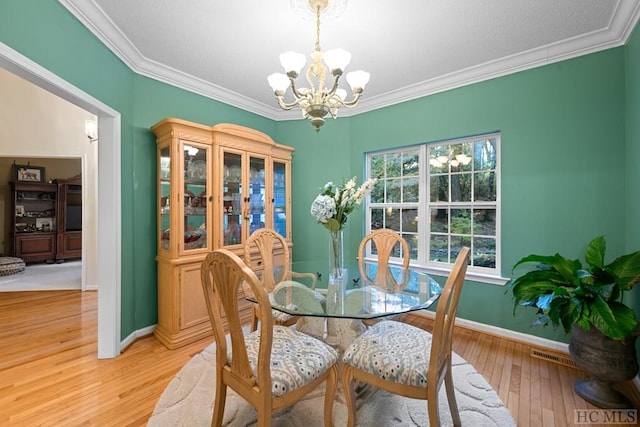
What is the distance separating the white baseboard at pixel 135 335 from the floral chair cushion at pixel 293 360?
162 centimetres

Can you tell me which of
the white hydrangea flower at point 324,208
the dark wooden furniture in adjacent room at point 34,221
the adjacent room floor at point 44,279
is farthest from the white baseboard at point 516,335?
the dark wooden furniture in adjacent room at point 34,221

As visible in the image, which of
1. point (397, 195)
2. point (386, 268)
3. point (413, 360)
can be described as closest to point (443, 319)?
point (413, 360)

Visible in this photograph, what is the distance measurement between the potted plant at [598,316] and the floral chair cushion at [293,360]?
1.50 metres

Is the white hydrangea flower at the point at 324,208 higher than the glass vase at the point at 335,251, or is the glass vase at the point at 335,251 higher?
the white hydrangea flower at the point at 324,208

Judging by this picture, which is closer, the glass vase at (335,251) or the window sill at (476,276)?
the glass vase at (335,251)

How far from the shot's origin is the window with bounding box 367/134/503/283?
9.43 feet

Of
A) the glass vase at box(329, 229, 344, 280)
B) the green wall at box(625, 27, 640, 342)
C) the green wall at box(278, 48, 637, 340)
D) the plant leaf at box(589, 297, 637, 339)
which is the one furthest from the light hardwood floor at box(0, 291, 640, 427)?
the glass vase at box(329, 229, 344, 280)

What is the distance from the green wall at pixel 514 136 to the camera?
2041 millimetres

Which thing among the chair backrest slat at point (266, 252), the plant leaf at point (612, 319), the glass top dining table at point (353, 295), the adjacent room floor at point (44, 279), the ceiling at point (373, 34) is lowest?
the adjacent room floor at point (44, 279)

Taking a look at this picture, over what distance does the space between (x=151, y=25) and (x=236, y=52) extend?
66 cm

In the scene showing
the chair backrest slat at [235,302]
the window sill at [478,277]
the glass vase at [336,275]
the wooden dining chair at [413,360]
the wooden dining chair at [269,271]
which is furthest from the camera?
the window sill at [478,277]

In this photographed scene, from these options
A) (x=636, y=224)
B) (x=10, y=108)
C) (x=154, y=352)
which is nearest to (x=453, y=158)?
(x=636, y=224)

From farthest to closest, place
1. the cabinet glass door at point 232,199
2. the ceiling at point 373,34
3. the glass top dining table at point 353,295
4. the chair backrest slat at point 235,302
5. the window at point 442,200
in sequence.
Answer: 1. the cabinet glass door at point 232,199
2. the window at point 442,200
3. the ceiling at point 373,34
4. the glass top dining table at point 353,295
5. the chair backrest slat at point 235,302

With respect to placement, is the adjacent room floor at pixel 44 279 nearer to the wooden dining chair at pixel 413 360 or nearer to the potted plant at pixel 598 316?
the wooden dining chair at pixel 413 360
